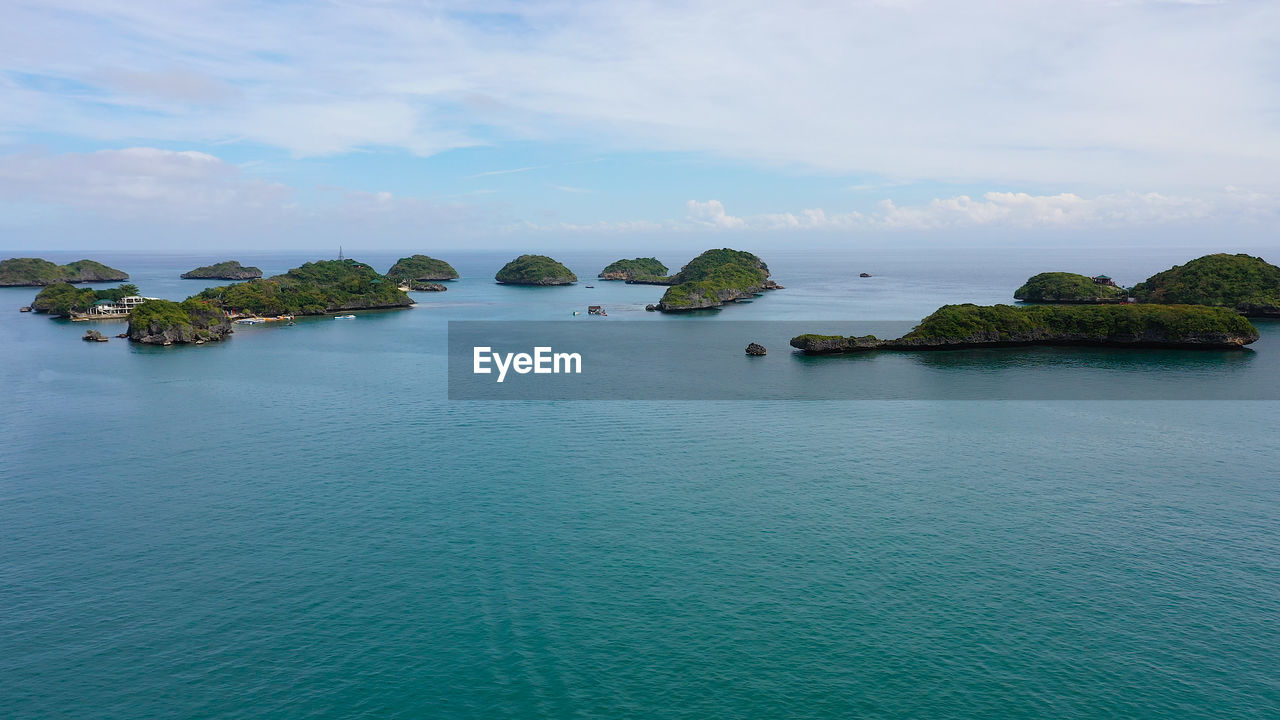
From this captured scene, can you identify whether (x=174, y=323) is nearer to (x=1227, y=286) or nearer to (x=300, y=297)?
(x=300, y=297)

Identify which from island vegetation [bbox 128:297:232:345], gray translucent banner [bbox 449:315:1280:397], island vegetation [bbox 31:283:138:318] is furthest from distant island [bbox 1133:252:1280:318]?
island vegetation [bbox 31:283:138:318]

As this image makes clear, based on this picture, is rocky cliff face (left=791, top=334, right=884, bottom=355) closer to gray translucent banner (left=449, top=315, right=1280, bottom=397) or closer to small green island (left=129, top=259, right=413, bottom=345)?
gray translucent banner (left=449, top=315, right=1280, bottom=397)

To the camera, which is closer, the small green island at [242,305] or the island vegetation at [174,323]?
the island vegetation at [174,323]

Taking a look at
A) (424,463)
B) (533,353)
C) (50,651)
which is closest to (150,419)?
(424,463)

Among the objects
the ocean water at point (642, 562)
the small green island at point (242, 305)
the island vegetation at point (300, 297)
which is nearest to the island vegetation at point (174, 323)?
the small green island at point (242, 305)

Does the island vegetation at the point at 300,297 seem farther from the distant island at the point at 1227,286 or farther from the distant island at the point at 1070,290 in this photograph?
the distant island at the point at 1227,286

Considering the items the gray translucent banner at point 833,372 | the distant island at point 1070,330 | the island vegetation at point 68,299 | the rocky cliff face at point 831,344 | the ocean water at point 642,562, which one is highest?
the island vegetation at point 68,299

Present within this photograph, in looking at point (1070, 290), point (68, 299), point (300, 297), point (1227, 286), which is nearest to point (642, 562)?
point (1227, 286)
